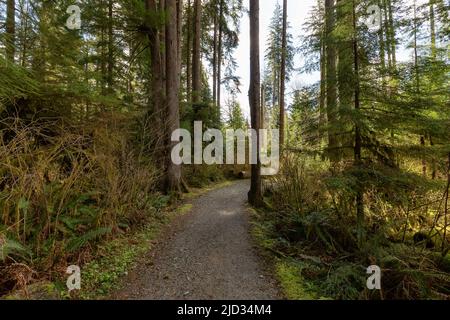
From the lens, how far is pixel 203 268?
13.3 feet

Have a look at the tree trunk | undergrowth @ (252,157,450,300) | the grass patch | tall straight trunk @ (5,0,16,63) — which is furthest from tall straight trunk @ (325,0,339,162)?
tall straight trunk @ (5,0,16,63)

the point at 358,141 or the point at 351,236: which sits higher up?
the point at 358,141

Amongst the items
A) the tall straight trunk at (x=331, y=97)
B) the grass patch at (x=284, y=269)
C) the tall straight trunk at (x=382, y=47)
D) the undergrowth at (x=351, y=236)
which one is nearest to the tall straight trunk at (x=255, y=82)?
the undergrowth at (x=351, y=236)

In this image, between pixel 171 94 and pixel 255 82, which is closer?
pixel 255 82

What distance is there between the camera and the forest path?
11.1 ft

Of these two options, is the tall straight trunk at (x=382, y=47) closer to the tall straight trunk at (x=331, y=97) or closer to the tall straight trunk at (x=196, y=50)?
the tall straight trunk at (x=331, y=97)

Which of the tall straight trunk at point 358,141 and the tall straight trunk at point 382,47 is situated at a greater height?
the tall straight trunk at point 382,47

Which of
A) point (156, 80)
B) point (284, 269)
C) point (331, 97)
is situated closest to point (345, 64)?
point (331, 97)

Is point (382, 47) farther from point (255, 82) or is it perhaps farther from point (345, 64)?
→ point (255, 82)

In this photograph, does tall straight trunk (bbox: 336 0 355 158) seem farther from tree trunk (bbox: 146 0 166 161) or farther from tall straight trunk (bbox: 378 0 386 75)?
tree trunk (bbox: 146 0 166 161)

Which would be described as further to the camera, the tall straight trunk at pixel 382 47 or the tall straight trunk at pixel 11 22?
the tall straight trunk at pixel 382 47

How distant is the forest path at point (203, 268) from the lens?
338 centimetres

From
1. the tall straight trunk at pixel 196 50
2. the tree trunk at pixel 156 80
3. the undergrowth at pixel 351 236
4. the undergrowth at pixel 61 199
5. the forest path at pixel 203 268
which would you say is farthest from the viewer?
the tall straight trunk at pixel 196 50
